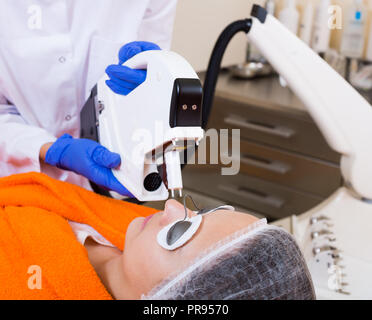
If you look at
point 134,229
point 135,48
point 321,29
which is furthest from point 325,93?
point 321,29

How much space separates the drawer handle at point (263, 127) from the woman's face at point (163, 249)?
55.4 inches

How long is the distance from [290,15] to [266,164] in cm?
92

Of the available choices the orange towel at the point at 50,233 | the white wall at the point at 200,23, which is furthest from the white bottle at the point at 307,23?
the orange towel at the point at 50,233

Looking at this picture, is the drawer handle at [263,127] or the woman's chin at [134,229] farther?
the drawer handle at [263,127]

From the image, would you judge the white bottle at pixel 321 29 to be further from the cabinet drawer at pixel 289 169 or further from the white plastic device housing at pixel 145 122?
the white plastic device housing at pixel 145 122

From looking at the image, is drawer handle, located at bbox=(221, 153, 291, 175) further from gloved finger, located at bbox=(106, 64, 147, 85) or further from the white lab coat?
gloved finger, located at bbox=(106, 64, 147, 85)

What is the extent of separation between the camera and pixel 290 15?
106 inches

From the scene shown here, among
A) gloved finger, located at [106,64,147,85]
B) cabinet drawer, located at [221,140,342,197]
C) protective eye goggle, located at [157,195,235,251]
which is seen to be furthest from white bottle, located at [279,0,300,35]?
protective eye goggle, located at [157,195,235,251]

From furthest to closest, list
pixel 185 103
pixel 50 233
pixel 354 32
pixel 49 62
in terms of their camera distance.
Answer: pixel 354 32 < pixel 49 62 < pixel 50 233 < pixel 185 103

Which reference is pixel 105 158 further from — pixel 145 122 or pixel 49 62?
pixel 49 62

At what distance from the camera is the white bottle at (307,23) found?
267 centimetres

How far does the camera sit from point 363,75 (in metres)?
2.47
